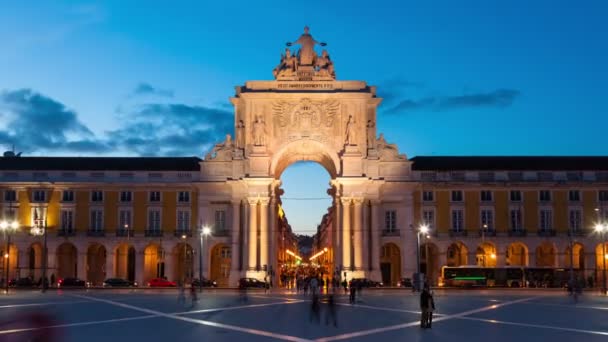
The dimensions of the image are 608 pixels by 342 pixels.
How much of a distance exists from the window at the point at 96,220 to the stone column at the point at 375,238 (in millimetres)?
29705

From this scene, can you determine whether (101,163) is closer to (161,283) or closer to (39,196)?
(39,196)

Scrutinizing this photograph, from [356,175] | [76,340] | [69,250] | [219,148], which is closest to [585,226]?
[356,175]

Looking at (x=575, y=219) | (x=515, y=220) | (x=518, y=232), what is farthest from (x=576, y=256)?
(x=515, y=220)

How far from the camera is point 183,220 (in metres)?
86.1

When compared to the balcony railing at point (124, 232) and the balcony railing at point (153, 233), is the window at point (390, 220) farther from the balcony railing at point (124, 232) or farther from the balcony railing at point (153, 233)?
the balcony railing at point (124, 232)

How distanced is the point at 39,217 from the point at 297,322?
189ft

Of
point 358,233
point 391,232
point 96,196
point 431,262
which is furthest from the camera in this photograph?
point 431,262

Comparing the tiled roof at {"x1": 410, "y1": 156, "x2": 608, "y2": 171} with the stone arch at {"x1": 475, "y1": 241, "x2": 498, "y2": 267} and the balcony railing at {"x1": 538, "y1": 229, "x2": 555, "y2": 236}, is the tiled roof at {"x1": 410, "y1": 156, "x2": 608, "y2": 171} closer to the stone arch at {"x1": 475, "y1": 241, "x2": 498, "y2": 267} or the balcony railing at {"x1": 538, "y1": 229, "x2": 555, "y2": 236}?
the balcony railing at {"x1": 538, "y1": 229, "x2": 555, "y2": 236}

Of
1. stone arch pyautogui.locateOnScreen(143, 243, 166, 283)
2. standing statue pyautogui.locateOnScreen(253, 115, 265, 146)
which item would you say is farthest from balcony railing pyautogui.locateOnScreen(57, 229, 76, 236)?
standing statue pyautogui.locateOnScreen(253, 115, 265, 146)

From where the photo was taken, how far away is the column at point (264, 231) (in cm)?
8250

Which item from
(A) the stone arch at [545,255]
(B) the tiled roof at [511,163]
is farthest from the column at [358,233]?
(A) the stone arch at [545,255]

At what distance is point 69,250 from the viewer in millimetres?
87188

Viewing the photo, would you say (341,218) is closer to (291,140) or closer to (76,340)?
(291,140)

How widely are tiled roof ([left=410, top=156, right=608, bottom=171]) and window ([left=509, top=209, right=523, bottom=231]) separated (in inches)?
190
